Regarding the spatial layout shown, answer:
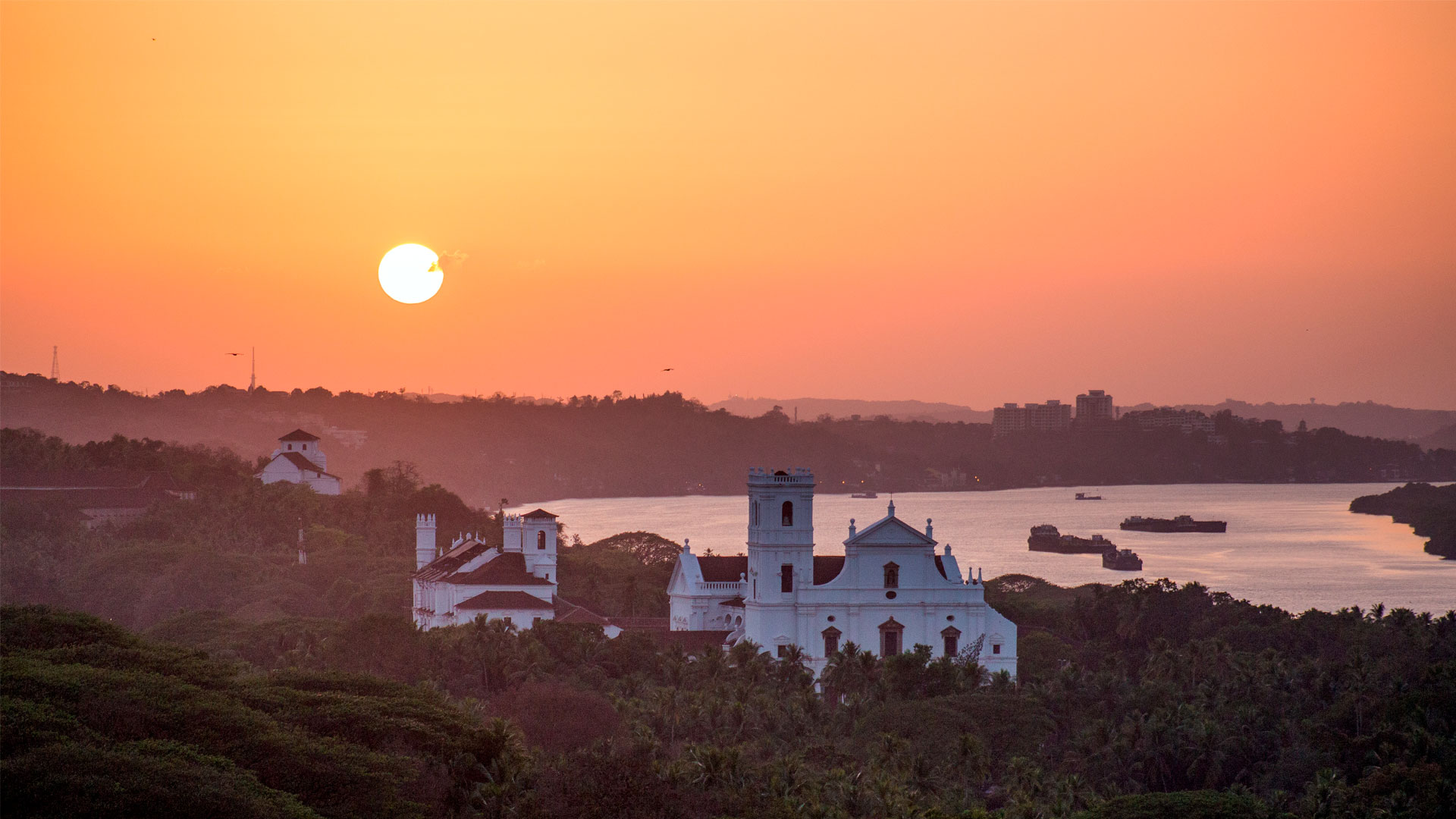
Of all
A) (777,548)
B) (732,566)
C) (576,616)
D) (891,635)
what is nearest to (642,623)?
(732,566)

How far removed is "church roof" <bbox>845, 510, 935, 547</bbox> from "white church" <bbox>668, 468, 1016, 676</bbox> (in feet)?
0.09

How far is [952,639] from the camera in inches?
2217

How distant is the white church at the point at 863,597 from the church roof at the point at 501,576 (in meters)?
7.95

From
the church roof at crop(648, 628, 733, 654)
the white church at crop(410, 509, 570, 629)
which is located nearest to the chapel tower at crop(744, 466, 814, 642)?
the church roof at crop(648, 628, 733, 654)

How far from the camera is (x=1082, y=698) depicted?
151 ft

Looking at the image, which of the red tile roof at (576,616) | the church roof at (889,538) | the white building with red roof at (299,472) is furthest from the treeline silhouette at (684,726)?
the white building with red roof at (299,472)

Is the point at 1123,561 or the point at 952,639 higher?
the point at 952,639

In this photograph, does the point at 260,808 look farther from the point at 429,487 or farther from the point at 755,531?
the point at 429,487

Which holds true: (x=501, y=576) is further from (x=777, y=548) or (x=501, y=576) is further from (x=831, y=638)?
(x=831, y=638)

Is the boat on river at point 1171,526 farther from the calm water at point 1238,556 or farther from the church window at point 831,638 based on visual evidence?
the church window at point 831,638

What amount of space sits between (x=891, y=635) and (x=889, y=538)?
11.0 feet

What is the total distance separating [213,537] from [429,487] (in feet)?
42.7

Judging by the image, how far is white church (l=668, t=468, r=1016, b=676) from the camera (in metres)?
56.3

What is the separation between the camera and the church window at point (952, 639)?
56188 millimetres
